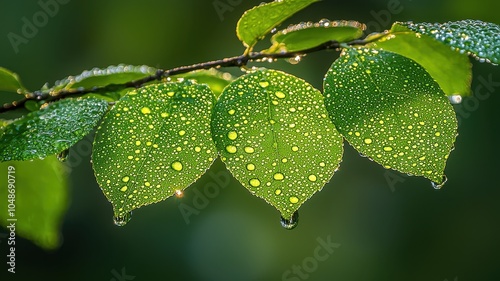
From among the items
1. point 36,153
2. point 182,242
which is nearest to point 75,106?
point 36,153

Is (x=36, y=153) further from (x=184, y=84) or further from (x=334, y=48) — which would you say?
(x=334, y=48)

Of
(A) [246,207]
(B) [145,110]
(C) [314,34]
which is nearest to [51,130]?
(B) [145,110]

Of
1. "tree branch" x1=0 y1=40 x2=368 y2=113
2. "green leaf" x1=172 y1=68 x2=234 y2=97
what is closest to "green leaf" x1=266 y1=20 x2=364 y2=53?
"tree branch" x1=0 y1=40 x2=368 y2=113

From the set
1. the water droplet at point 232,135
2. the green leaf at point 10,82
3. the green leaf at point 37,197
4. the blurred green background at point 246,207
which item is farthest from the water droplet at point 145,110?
the blurred green background at point 246,207

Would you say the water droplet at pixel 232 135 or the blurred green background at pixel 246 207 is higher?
the water droplet at pixel 232 135

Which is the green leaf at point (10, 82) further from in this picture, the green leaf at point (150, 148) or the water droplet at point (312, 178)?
the water droplet at point (312, 178)

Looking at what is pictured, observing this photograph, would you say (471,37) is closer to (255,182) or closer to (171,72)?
(255,182)
